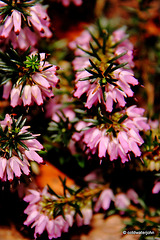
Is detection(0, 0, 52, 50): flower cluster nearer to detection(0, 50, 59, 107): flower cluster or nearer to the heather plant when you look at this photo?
the heather plant

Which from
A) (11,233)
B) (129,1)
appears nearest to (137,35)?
(129,1)

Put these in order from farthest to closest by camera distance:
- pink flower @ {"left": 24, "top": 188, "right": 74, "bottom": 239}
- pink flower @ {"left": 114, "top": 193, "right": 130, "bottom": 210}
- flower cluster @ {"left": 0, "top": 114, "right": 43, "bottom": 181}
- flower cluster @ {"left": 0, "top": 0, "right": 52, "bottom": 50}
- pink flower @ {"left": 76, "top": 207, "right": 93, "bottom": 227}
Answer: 1. pink flower @ {"left": 114, "top": 193, "right": 130, "bottom": 210}
2. pink flower @ {"left": 76, "top": 207, "right": 93, "bottom": 227}
3. pink flower @ {"left": 24, "top": 188, "right": 74, "bottom": 239}
4. flower cluster @ {"left": 0, "top": 0, "right": 52, "bottom": 50}
5. flower cluster @ {"left": 0, "top": 114, "right": 43, "bottom": 181}

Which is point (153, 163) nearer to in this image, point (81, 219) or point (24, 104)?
point (81, 219)

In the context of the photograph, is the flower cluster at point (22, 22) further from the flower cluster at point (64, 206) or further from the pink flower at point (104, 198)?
the pink flower at point (104, 198)

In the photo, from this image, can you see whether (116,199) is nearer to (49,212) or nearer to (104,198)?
(104,198)

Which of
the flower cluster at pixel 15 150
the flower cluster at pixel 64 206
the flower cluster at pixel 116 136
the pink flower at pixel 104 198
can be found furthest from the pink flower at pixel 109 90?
the pink flower at pixel 104 198

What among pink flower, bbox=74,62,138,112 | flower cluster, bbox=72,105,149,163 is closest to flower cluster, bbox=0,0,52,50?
pink flower, bbox=74,62,138,112
